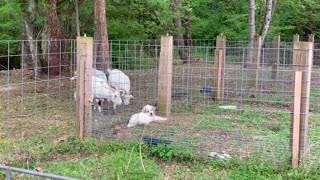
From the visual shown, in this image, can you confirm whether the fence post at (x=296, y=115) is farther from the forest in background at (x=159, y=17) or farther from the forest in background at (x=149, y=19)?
the forest in background at (x=159, y=17)

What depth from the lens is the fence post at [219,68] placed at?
862cm

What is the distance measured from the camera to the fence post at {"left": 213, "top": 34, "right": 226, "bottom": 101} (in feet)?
28.3

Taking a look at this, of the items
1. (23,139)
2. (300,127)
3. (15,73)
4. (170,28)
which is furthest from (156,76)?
(170,28)

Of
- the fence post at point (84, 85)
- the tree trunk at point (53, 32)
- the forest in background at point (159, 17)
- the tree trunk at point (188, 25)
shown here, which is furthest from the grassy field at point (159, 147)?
the tree trunk at point (188, 25)

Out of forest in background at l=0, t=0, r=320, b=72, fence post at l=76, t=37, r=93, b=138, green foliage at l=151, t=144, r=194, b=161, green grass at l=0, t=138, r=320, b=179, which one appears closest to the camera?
green grass at l=0, t=138, r=320, b=179

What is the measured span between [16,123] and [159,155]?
8.60 ft

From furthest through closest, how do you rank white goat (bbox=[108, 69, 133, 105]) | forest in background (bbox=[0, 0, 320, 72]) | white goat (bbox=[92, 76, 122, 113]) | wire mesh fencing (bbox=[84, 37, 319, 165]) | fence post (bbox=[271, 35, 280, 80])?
1. forest in background (bbox=[0, 0, 320, 72])
2. fence post (bbox=[271, 35, 280, 80])
3. white goat (bbox=[108, 69, 133, 105])
4. white goat (bbox=[92, 76, 122, 113])
5. wire mesh fencing (bbox=[84, 37, 319, 165])

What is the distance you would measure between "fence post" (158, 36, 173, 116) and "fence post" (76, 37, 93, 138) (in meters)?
1.60

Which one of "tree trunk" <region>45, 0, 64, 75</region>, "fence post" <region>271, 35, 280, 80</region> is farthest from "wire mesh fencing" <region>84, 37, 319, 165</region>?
"tree trunk" <region>45, 0, 64, 75</region>

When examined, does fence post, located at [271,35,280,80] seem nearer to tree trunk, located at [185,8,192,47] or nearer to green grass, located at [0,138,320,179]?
green grass, located at [0,138,320,179]

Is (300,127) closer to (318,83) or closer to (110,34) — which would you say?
(318,83)

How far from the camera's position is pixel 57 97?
8773 millimetres

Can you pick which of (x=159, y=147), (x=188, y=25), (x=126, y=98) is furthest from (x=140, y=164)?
(x=188, y=25)

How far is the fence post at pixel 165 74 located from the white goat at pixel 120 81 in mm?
705
